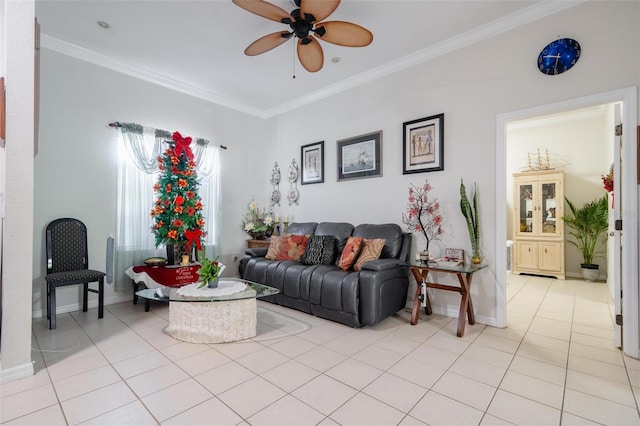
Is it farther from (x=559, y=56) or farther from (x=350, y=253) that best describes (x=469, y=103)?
(x=350, y=253)

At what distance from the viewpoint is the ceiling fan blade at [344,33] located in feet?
7.87

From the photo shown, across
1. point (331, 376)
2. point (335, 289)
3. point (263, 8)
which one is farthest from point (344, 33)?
point (331, 376)

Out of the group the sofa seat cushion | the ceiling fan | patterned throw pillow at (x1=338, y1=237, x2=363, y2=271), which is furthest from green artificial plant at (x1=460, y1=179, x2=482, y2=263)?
the ceiling fan

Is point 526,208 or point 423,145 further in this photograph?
point 526,208

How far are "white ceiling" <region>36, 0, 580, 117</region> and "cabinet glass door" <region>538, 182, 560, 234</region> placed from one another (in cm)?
382

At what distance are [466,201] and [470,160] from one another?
0.49m

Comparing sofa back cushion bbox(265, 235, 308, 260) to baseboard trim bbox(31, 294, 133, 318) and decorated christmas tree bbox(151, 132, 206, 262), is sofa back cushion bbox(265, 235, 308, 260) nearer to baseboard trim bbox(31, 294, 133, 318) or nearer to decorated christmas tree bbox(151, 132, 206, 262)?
decorated christmas tree bbox(151, 132, 206, 262)

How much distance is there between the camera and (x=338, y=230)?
4.03m

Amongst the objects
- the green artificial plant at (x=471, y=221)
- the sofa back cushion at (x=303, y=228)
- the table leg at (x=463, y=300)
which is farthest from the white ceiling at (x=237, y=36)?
the table leg at (x=463, y=300)

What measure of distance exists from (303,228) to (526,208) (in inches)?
178

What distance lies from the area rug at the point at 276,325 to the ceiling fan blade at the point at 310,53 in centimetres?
262

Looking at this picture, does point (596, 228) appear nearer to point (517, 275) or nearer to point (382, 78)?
point (517, 275)

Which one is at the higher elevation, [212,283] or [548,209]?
[548,209]

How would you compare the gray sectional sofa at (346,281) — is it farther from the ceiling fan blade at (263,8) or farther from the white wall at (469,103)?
the ceiling fan blade at (263,8)
